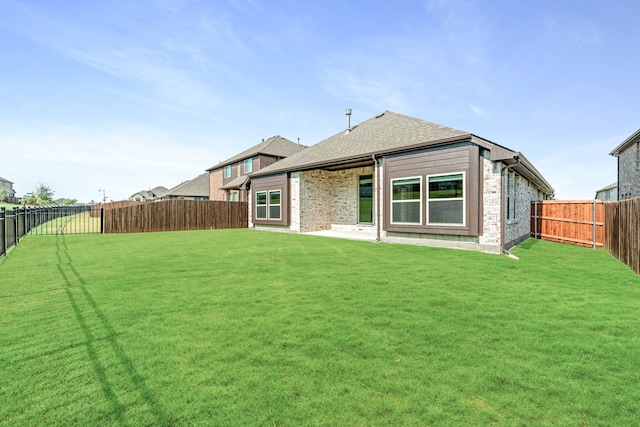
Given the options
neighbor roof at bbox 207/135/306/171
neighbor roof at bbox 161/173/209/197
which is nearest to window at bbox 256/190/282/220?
neighbor roof at bbox 207/135/306/171

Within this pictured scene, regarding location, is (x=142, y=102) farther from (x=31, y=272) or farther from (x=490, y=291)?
(x=490, y=291)

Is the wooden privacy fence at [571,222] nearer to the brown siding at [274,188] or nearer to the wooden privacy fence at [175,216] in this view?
the brown siding at [274,188]

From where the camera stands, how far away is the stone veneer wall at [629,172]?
16547mm

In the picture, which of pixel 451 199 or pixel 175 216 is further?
pixel 175 216

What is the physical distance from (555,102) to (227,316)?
1733 cm

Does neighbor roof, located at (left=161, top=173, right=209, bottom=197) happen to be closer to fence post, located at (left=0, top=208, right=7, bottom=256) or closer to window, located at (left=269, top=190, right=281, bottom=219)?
window, located at (left=269, top=190, right=281, bottom=219)

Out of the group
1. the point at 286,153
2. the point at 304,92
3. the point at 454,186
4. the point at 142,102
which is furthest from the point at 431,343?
the point at 286,153

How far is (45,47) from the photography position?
10.6 meters

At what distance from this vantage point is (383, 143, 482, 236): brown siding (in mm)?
8836

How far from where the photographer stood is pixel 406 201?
34.8 feet

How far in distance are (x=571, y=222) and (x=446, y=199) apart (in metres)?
6.61

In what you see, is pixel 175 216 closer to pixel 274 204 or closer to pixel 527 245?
pixel 274 204

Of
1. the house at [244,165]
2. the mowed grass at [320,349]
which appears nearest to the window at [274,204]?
the house at [244,165]

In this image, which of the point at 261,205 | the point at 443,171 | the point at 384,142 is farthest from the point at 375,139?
the point at 261,205
